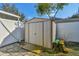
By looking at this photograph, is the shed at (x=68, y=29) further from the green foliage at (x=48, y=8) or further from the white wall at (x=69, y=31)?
the green foliage at (x=48, y=8)

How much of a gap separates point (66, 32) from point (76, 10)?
1.37ft

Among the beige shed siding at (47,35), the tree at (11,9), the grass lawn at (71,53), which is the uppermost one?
the tree at (11,9)

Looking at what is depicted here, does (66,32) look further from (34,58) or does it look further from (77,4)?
(34,58)

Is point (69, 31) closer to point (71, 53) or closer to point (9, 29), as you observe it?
point (71, 53)

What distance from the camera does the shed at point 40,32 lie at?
2.86m

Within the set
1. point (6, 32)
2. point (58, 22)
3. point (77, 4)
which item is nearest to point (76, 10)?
point (77, 4)

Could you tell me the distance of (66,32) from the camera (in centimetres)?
285

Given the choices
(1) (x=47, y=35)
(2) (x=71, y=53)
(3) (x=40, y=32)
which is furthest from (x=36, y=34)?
(2) (x=71, y=53)

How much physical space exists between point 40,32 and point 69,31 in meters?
0.51

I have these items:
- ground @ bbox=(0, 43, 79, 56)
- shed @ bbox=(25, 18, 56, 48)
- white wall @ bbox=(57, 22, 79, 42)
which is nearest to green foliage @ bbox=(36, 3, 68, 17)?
shed @ bbox=(25, 18, 56, 48)

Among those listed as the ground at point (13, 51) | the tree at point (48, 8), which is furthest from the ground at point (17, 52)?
the tree at point (48, 8)

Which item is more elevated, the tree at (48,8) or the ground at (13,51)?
the tree at (48,8)

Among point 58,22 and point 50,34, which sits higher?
point 58,22

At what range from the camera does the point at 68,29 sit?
9.32 ft
